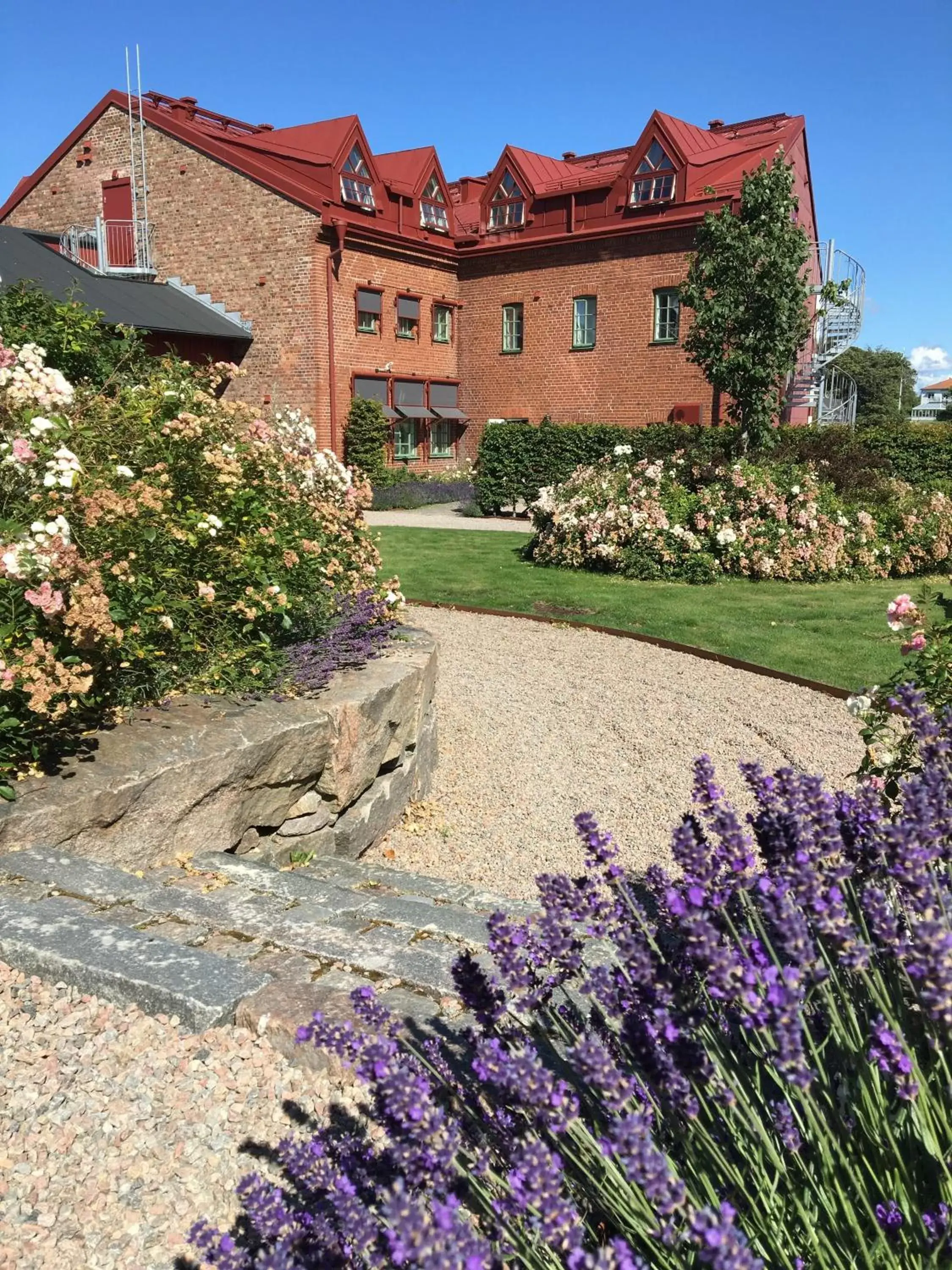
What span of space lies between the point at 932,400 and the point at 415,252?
6840 inches

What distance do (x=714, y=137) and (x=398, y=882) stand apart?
81.0 ft

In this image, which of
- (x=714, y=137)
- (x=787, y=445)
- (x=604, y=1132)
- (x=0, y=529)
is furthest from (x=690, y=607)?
(x=714, y=137)

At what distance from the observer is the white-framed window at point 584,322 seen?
919 inches

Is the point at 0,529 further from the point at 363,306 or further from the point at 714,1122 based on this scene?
the point at 363,306

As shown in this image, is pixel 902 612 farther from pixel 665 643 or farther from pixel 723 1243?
pixel 665 643

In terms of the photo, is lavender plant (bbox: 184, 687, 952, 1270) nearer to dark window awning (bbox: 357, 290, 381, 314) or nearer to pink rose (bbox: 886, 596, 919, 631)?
pink rose (bbox: 886, 596, 919, 631)

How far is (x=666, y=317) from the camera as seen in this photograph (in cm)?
2216

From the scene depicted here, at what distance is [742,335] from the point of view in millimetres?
13938

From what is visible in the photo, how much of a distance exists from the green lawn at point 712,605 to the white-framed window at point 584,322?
423 inches

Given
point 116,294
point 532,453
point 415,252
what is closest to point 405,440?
point 415,252

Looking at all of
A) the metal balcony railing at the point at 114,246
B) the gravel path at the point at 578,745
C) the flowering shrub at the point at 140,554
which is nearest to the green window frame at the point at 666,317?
the metal balcony railing at the point at 114,246

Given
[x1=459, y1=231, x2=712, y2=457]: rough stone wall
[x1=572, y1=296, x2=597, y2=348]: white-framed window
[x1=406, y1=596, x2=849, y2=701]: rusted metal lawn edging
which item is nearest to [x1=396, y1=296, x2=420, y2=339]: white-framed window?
[x1=459, y1=231, x2=712, y2=457]: rough stone wall

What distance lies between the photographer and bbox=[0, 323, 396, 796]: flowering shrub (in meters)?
3.62

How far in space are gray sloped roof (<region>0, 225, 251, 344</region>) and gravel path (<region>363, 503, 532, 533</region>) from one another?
18.5ft
